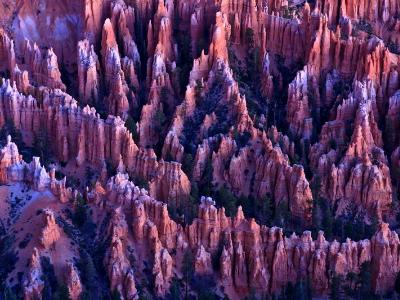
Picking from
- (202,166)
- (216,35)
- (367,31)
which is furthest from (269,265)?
(367,31)

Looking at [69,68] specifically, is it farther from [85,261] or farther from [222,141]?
[85,261]

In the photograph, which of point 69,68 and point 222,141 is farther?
point 69,68

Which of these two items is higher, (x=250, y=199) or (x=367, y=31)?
(x=367, y=31)

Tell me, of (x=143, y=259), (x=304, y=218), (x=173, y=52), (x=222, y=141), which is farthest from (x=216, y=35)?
(x=143, y=259)

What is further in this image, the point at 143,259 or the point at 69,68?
the point at 69,68

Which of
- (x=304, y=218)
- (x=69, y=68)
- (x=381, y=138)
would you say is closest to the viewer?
(x=304, y=218)

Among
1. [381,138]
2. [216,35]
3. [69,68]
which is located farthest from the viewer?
[69,68]

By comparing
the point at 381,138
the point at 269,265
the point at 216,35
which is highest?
the point at 216,35

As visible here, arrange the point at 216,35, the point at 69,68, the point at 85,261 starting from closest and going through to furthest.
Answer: the point at 85,261, the point at 216,35, the point at 69,68

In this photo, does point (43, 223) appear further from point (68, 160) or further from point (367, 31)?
point (367, 31)
